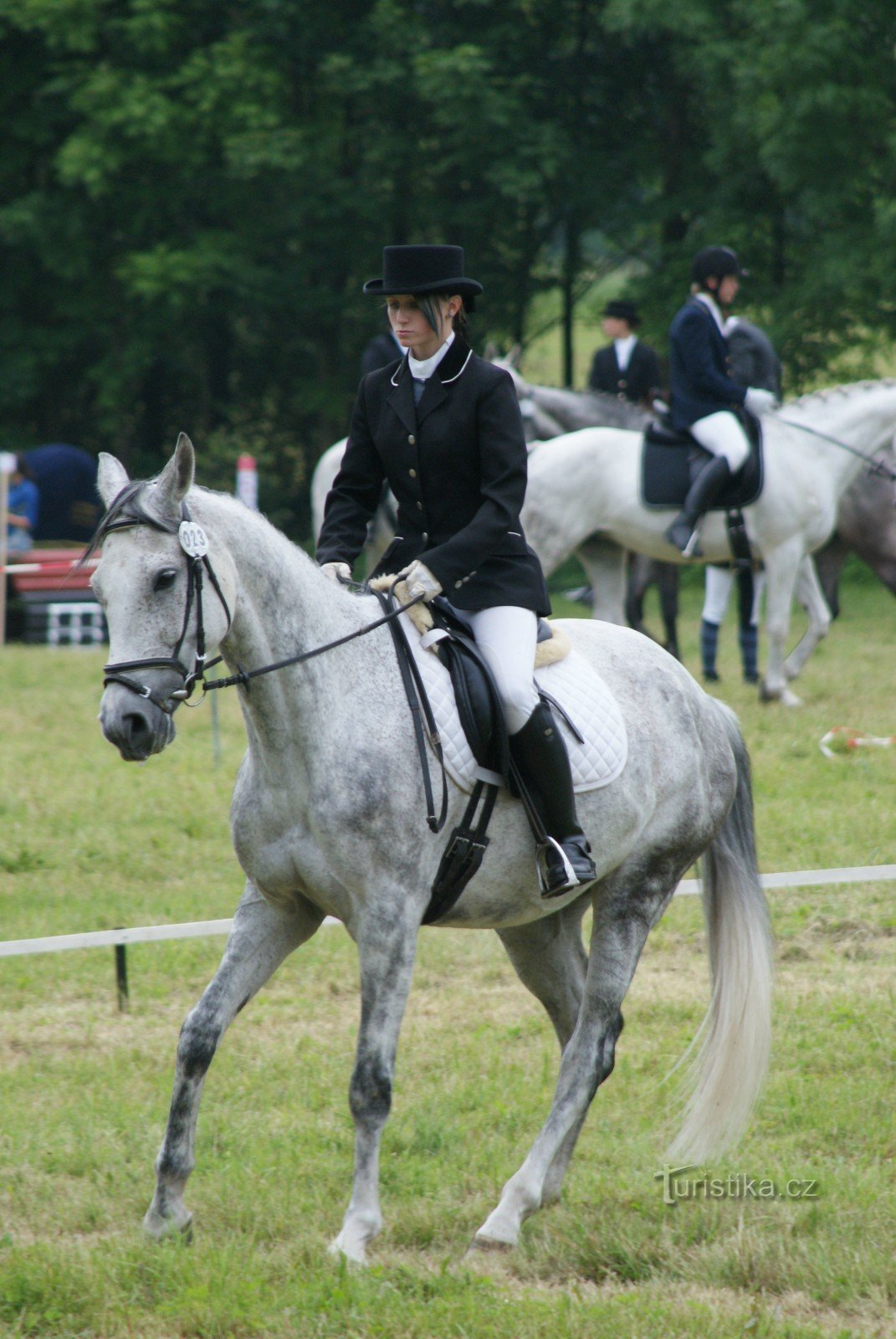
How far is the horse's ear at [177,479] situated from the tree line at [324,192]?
18897 mm

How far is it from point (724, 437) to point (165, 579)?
8.29m

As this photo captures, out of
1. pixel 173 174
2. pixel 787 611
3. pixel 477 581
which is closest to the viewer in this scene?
pixel 477 581

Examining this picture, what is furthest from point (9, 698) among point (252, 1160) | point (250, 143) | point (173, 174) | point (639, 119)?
point (639, 119)

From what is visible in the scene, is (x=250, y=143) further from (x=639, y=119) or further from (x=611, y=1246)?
(x=611, y=1246)

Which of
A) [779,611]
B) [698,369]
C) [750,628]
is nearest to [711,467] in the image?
[698,369]

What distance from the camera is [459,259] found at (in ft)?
14.9

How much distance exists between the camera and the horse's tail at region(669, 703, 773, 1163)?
4941 millimetres

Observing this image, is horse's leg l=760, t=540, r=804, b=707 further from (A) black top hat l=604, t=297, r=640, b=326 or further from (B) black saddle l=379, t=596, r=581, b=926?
(B) black saddle l=379, t=596, r=581, b=926

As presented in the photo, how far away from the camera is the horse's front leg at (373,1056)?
14.1ft

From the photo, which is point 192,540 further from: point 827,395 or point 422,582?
point 827,395

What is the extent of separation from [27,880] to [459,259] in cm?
454

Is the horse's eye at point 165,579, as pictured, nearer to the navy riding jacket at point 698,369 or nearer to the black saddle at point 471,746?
the black saddle at point 471,746

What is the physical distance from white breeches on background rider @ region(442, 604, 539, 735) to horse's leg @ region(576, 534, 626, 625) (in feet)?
26.5

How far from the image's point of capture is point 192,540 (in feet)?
13.2
